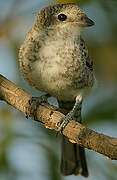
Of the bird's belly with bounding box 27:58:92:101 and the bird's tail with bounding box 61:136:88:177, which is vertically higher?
the bird's belly with bounding box 27:58:92:101

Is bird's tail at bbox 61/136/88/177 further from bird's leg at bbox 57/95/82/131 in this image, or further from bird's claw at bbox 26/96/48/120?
bird's claw at bbox 26/96/48/120

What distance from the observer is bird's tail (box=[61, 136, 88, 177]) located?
4.32 meters

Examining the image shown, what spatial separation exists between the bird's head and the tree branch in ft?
2.43

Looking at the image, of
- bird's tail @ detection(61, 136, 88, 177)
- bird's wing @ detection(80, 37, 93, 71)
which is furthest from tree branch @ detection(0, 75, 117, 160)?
bird's tail @ detection(61, 136, 88, 177)

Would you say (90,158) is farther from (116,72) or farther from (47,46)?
(47,46)

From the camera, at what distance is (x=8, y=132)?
408cm

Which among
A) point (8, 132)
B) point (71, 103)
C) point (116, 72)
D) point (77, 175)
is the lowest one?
point (77, 175)

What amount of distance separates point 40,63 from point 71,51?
1.05 feet

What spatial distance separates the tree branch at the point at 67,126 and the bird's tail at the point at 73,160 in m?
0.96

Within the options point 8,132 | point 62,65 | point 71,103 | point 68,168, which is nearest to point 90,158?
point 68,168

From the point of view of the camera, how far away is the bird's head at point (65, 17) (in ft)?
11.9

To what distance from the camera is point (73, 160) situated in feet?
14.9

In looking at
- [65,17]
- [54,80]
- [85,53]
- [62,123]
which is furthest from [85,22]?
[62,123]

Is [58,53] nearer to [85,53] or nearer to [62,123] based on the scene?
[85,53]
